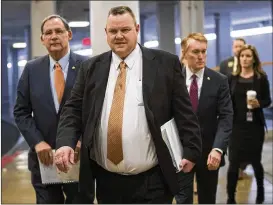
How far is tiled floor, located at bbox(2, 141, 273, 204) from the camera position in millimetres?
7719

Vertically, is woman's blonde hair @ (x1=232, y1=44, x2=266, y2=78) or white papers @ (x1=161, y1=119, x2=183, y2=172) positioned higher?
woman's blonde hair @ (x1=232, y1=44, x2=266, y2=78)

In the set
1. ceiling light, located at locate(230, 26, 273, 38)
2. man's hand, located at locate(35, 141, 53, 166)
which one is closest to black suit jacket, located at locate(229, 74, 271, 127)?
man's hand, located at locate(35, 141, 53, 166)

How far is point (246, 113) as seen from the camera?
6844 millimetres

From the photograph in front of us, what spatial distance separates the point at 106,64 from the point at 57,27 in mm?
1022

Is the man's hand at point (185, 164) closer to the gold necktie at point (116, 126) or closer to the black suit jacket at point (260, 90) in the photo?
the gold necktie at point (116, 126)

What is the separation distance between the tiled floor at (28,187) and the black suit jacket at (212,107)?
257cm

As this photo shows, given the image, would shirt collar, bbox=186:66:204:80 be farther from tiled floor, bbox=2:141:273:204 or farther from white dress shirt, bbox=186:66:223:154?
tiled floor, bbox=2:141:273:204

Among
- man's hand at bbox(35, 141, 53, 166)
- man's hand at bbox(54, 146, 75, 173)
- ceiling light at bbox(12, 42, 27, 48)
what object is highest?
ceiling light at bbox(12, 42, 27, 48)

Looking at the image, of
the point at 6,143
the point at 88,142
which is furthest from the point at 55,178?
the point at 6,143

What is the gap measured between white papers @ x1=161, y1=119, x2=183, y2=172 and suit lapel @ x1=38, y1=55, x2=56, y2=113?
1265 mm

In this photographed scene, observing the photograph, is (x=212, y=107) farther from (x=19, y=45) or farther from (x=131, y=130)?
(x=19, y=45)

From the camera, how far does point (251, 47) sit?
6.92 m

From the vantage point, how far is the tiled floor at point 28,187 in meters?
7.72

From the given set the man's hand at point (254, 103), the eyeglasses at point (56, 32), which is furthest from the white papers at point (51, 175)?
the man's hand at point (254, 103)
